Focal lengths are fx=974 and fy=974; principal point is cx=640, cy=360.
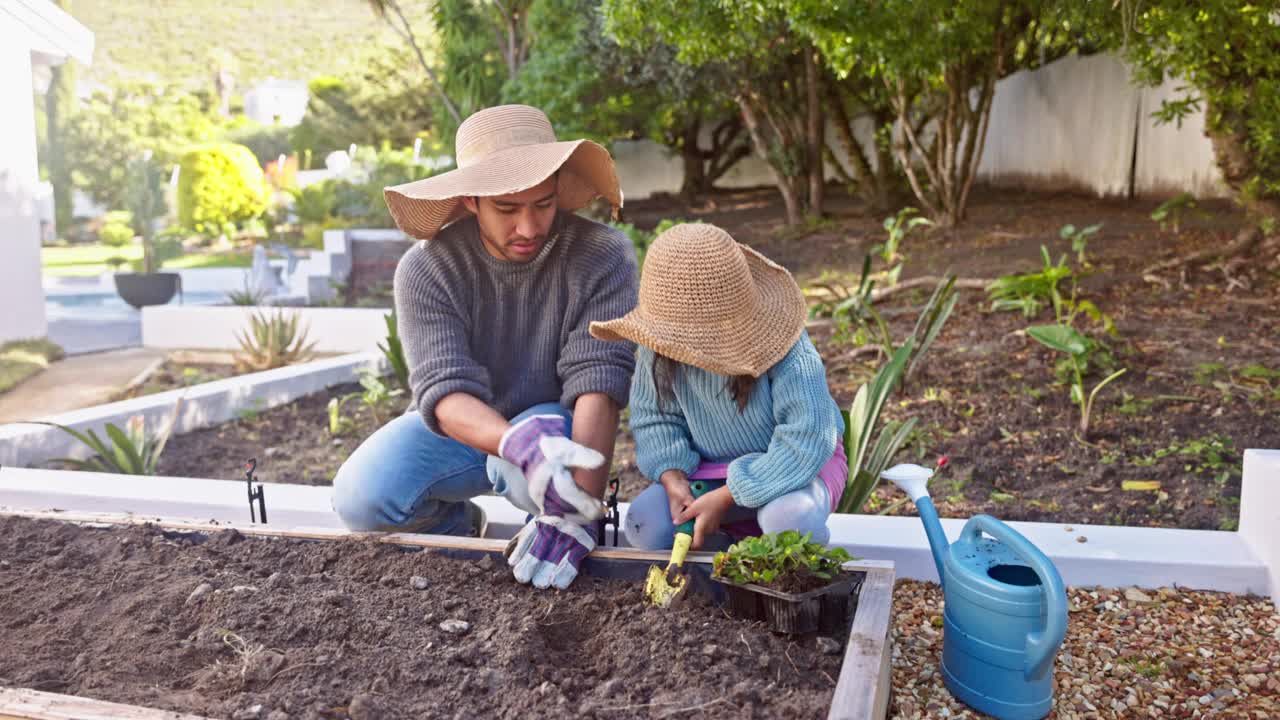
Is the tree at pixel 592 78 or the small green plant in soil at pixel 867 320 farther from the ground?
the tree at pixel 592 78

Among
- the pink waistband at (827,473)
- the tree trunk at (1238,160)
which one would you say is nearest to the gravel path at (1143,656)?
the pink waistband at (827,473)

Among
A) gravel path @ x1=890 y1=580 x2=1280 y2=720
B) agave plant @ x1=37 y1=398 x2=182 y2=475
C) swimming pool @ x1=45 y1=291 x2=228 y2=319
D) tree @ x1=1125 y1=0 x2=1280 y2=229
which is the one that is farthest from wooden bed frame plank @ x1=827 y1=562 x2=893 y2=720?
swimming pool @ x1=45 y1=291 x2=228 y2=319

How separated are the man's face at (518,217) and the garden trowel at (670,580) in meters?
0.75

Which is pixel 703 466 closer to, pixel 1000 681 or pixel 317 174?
pixel 1000 681

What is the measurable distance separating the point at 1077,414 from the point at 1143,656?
5.14ft

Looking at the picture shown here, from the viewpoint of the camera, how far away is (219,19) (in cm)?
6275

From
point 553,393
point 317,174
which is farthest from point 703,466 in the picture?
point 317,174

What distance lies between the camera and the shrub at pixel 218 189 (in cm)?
1633

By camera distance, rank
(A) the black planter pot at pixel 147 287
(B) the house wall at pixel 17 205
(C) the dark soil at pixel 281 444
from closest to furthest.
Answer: (C) the dark soil at pixel 281 444
(B) the house wall at pixel 17 205
(A) the black planter pot at pixel 147 287

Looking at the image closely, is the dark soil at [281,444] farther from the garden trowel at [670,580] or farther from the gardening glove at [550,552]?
the garden trowel at [670,580]

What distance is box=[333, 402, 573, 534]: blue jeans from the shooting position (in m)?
2.23

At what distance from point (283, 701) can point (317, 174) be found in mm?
23439

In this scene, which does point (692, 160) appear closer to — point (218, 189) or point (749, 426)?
point (218, 189)

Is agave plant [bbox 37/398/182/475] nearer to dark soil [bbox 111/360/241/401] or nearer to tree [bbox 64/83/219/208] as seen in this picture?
dark soil [bbox 111/360/241/401]
